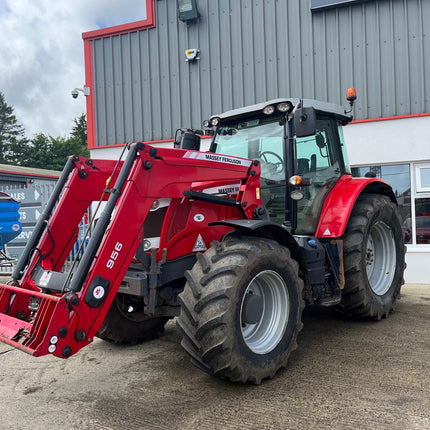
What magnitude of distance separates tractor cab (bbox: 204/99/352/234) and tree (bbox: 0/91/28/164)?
44.2 metres

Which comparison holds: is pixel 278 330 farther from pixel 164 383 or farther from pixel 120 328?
pixel 120 328

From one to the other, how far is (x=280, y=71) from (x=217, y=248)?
21.0 feet

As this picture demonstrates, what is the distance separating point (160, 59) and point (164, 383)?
788 centimetres

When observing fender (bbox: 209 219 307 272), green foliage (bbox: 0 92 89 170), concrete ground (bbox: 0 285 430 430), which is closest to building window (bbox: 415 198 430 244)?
concrete ground (bbox: 0 285 430 430)

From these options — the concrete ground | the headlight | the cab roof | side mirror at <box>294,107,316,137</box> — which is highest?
the cab roof

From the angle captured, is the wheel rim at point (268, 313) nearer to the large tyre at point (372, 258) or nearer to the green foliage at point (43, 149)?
the large tyre at point (372, 258)

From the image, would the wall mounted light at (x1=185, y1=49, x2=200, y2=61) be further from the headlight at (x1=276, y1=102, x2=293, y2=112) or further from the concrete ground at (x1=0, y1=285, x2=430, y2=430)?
the concrete ground at (x1=0, y1=285, x2=430, y2=430)

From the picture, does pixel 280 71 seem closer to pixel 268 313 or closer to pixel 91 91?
pixel 91 91

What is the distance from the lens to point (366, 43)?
7.88m

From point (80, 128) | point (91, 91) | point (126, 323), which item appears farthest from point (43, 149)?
point (126, 323)

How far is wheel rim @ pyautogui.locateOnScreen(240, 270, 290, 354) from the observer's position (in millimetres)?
3281

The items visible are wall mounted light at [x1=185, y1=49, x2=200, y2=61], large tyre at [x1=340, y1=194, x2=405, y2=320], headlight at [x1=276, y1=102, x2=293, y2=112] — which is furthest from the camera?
wall mounted light at [x1=185, y1=49, x2=200, y2=61]

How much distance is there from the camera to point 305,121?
142 inches

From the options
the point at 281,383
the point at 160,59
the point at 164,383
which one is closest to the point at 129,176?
the point at 164,383
